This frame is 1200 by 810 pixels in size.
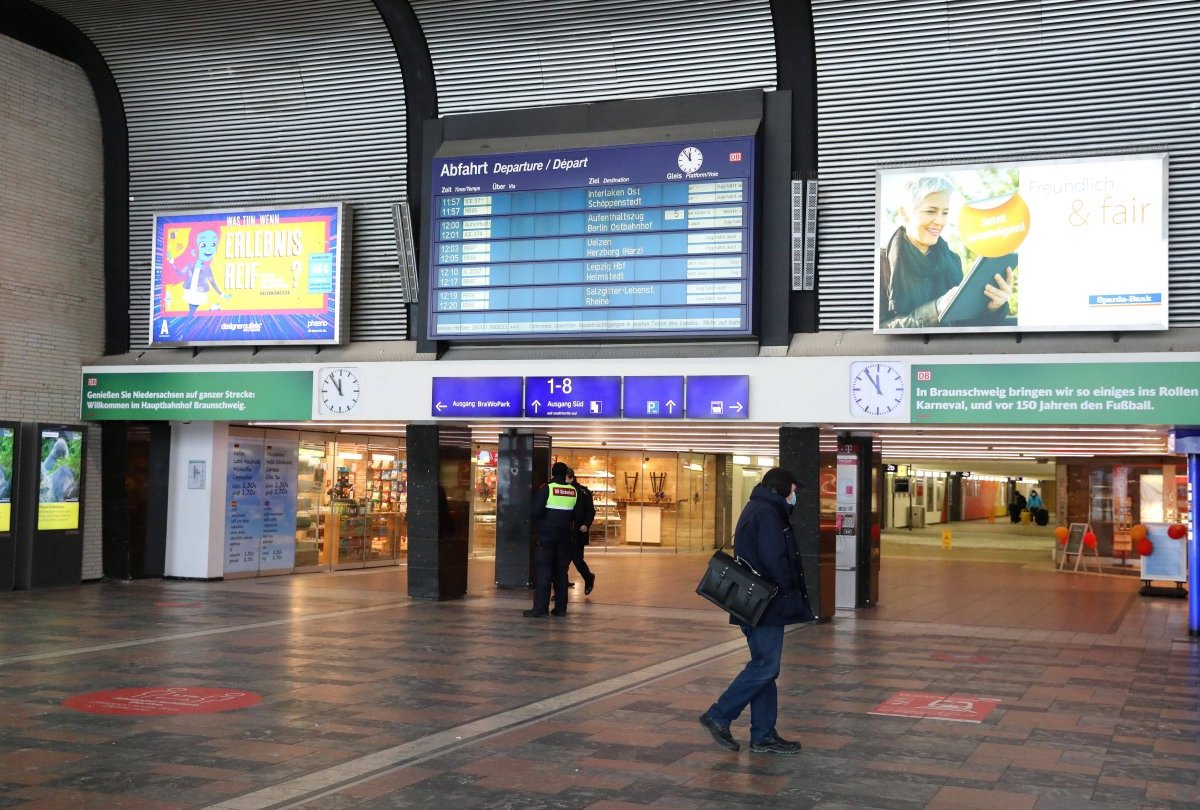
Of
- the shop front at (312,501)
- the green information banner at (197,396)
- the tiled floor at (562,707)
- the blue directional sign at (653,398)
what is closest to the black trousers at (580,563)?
the tiled floor at (562,707)

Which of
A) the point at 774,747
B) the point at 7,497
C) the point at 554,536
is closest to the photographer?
the point at 774,747

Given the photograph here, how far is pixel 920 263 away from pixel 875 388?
1491 millimetres

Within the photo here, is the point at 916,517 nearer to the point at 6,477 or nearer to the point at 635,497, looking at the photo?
the point at 635,497

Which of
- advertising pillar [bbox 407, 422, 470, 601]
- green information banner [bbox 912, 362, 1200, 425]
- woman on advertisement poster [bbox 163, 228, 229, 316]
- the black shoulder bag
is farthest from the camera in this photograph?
woman on advertisement poster [bbox 163, 228, 229, 316]

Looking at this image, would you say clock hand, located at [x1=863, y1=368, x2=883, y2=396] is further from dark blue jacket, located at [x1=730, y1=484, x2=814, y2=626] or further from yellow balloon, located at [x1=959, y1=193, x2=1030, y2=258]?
dark blue jacket, located at [x1=730, y1=484, x2=814, y2=626]

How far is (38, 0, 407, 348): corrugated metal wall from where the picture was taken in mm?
15609

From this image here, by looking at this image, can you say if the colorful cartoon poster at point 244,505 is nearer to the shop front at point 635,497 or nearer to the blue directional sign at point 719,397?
the blue directional sign at point 719,397

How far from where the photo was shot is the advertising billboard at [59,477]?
1625 cm

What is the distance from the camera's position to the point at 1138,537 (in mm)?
18719

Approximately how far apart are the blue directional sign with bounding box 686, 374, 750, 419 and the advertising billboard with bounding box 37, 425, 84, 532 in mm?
8708

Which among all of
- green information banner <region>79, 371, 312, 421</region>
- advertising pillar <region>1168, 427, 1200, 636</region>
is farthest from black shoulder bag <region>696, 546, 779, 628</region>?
green information banner <region>79, 371, 312, 421</region>

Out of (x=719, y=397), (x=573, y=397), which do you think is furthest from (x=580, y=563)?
(x=719, y=397)

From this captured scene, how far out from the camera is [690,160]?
14148 mm

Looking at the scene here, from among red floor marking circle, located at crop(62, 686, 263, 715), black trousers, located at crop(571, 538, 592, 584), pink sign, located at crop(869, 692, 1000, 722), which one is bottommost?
pink sign, located at crop(869, 692, 1000, 722)
